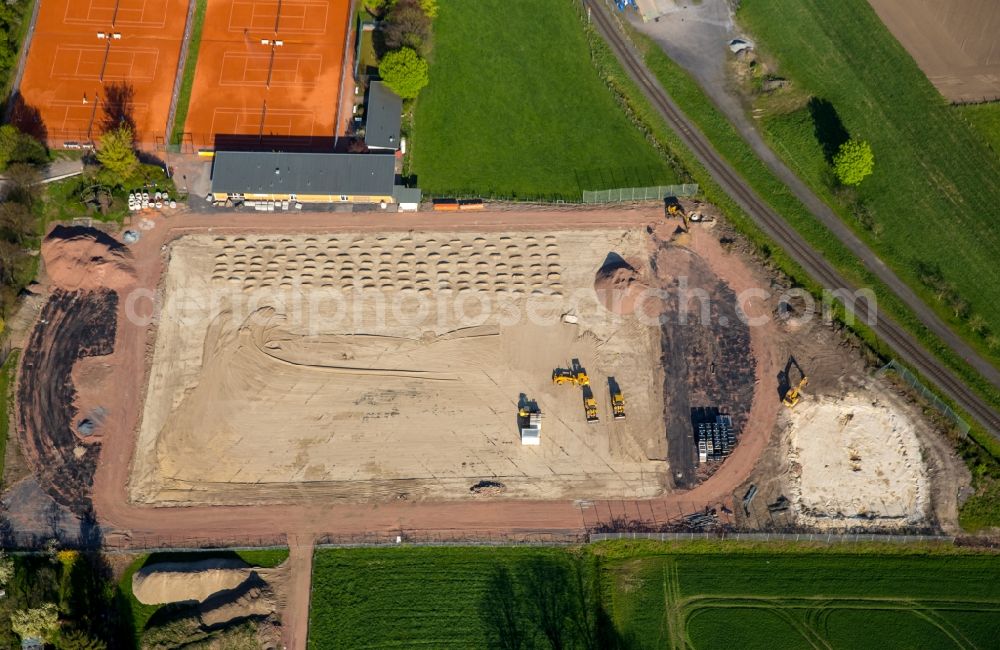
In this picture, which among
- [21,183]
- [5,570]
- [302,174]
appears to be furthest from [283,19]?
[5,570]

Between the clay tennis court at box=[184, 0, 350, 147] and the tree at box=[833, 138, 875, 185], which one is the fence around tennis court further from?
the clay tennis court at box=[184, 0, 350, 147]

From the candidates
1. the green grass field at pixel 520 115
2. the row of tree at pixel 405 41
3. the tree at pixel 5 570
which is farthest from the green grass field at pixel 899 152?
the tree at pixel 5 570

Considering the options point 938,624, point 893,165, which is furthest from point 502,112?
point 938,624

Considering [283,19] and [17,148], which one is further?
[283,19]

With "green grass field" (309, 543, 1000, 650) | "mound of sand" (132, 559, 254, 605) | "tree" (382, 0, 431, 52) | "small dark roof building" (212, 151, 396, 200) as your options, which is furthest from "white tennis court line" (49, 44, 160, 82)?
"green grass field" (309, 543, 1000, 650)

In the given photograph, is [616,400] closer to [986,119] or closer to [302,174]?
[302,174]

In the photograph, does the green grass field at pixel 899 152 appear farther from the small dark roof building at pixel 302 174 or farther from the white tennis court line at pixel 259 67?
the white tennis court line at pixel 259 67

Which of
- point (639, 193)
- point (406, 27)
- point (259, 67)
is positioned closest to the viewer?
point (639, 193)
